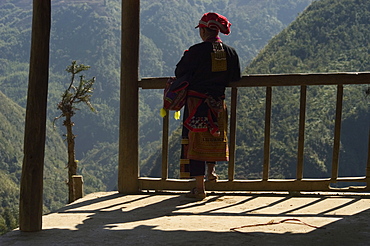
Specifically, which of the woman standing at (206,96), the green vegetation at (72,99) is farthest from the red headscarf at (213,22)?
the green vegetation at (72,99)

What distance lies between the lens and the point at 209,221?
13.3ft

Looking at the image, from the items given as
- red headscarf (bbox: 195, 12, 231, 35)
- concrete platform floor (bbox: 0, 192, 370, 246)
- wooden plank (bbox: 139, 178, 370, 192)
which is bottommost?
concrete platform floor (bbox: 0, 192, 370, 246)

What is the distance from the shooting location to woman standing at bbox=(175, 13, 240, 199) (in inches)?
188

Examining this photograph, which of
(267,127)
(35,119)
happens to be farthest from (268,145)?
(35,119)

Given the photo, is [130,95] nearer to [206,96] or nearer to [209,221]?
[206,96]

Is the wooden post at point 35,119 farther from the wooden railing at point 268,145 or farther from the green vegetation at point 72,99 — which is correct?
the green vegetation at point 72,99

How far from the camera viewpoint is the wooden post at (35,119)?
365 centimetres

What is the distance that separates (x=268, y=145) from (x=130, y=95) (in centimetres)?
123

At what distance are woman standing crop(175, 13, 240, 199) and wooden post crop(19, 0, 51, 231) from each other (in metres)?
1.32

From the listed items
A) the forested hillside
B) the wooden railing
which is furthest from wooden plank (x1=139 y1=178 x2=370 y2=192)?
the forested hillside

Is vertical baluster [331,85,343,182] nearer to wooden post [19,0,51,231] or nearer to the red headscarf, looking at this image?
the red headscarf

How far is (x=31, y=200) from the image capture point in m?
3.68

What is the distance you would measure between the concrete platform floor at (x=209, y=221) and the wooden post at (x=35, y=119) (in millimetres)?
203

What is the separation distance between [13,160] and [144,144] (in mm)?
42793
